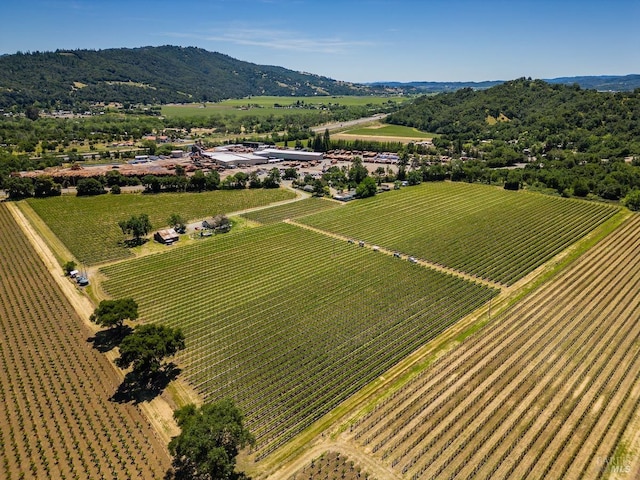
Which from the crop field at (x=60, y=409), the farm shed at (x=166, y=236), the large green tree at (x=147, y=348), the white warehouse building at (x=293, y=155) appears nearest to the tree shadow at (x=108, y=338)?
the crop field at (x=60, y=409)

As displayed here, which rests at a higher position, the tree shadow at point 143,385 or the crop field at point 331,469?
the tree shadow at point 143,385

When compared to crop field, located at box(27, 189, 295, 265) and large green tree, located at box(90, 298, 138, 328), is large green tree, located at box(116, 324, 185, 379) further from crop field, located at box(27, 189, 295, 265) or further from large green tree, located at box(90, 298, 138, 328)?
crop field, located at box(27, 189, 295, 265)

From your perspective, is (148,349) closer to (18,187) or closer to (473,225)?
(473,225)

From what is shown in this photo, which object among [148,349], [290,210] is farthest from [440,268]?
[148,349]

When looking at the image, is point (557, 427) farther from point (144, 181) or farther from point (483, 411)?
point (144, 181)

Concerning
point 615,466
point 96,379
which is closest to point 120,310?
point 96,379

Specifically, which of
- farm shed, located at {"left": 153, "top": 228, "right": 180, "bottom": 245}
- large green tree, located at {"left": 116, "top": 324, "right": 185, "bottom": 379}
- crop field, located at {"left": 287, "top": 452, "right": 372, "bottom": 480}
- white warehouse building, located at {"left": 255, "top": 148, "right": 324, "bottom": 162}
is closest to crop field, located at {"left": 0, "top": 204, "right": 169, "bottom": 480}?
large green tree, located at {"left": 116, "top": 324, "right": 185, "bottom": 379}

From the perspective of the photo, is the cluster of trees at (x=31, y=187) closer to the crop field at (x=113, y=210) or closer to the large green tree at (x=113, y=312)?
the crop field at (x=113, y=210)
